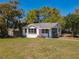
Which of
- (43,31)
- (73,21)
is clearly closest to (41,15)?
(43,31)

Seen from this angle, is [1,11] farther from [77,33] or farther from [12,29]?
[77,33]

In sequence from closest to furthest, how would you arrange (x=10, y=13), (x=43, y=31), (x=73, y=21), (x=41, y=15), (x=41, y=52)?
(x=41, y=52) → (x=73, y=21) → (x=43, y=31) → (x=10, y=13) → (x=41, y=15)

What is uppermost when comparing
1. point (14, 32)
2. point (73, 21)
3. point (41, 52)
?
point (73, 21)

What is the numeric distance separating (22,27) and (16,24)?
2.98m

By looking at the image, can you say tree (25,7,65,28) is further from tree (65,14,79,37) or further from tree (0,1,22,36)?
tree (65,14,79,37)

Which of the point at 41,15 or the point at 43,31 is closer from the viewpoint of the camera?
the point at 43,31

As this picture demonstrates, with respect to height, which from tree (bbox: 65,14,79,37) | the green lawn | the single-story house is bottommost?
the green lawn

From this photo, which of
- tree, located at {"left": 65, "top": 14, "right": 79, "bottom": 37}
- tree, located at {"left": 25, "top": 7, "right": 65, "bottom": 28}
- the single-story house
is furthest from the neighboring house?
tree, located at {"left": 25, "top": 7, "right": 65, "bottom": 28}

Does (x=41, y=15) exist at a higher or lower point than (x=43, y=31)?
higher

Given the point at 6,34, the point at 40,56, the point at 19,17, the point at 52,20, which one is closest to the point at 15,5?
the point at 19,17

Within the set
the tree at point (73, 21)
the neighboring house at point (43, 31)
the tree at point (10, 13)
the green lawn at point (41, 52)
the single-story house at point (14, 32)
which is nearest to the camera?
the green lawn at point (41, 52)

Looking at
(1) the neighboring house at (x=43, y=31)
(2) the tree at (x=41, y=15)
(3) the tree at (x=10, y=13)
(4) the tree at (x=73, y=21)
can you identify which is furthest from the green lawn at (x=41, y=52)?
(2) the tree at (x=41, y=15)

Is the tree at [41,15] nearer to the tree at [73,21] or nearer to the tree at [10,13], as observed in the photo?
the tree at [10,13]

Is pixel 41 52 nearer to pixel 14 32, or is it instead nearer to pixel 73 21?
pixel 73 21
